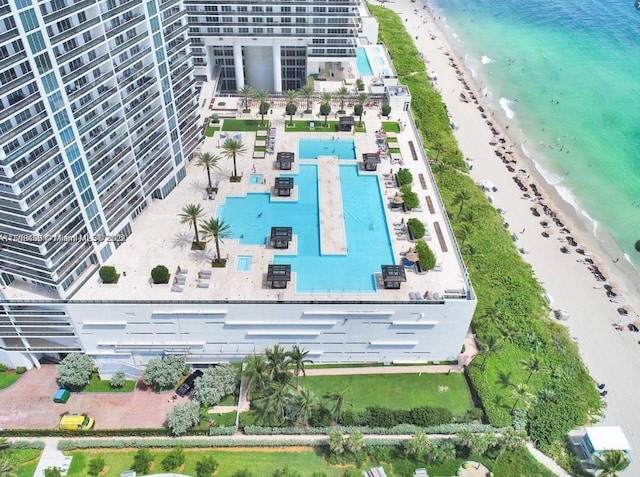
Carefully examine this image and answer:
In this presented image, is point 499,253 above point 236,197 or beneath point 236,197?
beneath

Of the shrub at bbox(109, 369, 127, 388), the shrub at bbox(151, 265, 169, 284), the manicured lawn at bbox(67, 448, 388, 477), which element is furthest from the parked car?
the shrub at bbox(151, 265, 169, 284)

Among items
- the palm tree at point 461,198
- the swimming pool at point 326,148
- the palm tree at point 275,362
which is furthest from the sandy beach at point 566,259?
the palm tree at point 275,362

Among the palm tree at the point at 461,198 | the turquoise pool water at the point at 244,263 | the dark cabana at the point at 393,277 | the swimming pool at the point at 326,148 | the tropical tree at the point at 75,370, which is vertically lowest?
the tropical tree at the point at 75,370

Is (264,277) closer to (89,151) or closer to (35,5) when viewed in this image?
(89,151)

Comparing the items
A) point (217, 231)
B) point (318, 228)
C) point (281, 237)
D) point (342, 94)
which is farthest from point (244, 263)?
point (342, 94)

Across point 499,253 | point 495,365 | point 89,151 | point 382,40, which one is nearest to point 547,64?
point 382,40

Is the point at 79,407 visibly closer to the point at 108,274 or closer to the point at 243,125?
the point at 108,274

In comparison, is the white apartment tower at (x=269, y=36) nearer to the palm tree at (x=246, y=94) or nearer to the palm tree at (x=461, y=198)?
the palm tree at (x=246, y=94)
